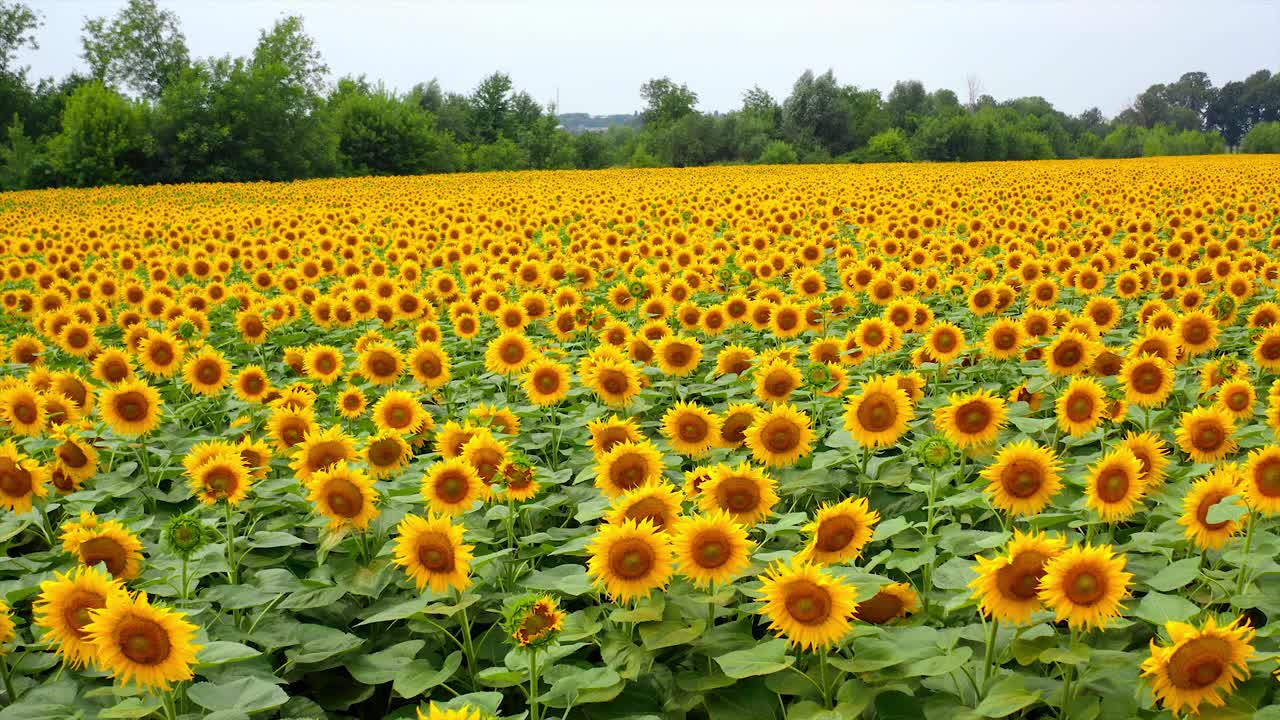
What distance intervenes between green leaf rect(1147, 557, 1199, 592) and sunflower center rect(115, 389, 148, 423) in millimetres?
4554

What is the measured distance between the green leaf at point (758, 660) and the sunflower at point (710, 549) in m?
0.24

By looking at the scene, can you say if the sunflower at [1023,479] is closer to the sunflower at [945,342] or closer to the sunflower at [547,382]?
the sunflower at [945,342]

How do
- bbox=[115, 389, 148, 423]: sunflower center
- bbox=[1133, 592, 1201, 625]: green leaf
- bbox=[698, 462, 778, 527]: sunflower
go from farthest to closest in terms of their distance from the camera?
bbox=[115, 389, 148, 423]: sunflower center, bbox=[698, 462, 778, 527]: sunflower, bbox=[1133, 592, 1201, 625]: green leaf

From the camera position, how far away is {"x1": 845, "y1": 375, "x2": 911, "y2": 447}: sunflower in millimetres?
3893

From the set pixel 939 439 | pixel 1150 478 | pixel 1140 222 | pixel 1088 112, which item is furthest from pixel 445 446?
pixel 1088 112

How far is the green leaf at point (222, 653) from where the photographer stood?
99.9 inches

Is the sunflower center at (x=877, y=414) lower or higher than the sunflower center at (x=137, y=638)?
higher

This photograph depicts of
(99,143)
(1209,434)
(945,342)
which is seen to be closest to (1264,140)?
(99,143)

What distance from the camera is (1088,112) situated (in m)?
161

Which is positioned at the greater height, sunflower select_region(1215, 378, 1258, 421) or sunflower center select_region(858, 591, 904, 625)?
sunflower select_region(1215, 378, 1258, 421)

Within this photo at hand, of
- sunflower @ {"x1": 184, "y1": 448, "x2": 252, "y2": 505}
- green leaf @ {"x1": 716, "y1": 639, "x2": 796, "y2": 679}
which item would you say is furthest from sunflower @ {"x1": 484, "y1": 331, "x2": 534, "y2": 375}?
green leaf @ {"x1": 716, "y1": 639, "x2": 796, "y2": 679}

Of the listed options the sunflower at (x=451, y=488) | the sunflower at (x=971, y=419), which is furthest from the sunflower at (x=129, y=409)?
the sunflower at (x=971, y=419)

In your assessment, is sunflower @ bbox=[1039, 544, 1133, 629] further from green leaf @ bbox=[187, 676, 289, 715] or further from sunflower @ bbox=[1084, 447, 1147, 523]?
green leaf @ bbox=[187, 676, 289, 715]

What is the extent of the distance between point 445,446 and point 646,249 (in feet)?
22.2
